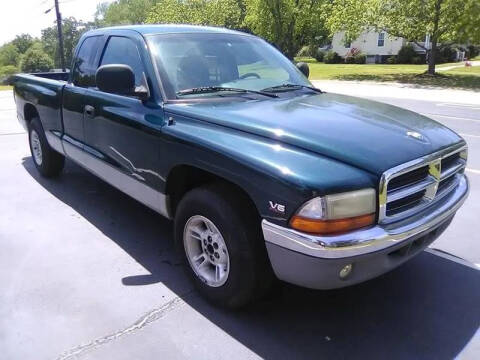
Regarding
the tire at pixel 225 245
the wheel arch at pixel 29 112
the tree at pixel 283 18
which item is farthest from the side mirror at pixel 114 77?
the tree at pixel 283 18

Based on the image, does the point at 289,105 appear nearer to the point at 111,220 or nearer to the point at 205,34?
the point at 205,34

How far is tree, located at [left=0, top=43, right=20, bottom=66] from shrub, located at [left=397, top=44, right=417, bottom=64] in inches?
3182

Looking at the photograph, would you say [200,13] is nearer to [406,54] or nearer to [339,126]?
[406,54]

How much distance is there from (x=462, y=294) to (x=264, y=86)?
2164 millimetres

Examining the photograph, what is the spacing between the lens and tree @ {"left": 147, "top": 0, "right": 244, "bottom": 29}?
42.8 metres

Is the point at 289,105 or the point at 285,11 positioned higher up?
the point at 285,11

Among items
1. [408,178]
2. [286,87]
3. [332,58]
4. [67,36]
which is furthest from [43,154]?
[67,36]

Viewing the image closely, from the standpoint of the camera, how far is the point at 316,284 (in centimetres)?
258

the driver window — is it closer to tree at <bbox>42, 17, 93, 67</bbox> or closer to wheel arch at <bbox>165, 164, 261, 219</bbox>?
wheel arch at <bbox>165, 164, 261, 219</bbox>

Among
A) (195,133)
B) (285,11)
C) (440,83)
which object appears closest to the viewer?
(195,133)

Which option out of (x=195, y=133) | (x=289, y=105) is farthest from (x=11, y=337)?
(x=289, y=105)

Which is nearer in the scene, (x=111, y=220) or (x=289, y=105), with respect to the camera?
(x=289, y=105)

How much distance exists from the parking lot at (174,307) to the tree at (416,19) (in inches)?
857

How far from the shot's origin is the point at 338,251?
7.93 feet
